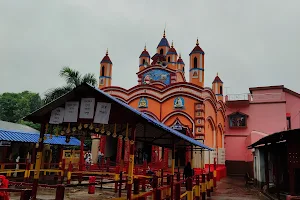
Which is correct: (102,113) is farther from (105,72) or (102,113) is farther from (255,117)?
(255,117)

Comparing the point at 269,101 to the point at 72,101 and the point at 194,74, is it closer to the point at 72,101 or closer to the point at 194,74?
the point at 194,74

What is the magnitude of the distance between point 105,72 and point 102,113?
20.2 m

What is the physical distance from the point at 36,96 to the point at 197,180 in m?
47.0

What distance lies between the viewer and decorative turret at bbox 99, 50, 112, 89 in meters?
27.7

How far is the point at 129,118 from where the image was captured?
817 cm

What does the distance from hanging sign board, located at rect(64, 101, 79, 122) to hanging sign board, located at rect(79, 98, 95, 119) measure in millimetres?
173

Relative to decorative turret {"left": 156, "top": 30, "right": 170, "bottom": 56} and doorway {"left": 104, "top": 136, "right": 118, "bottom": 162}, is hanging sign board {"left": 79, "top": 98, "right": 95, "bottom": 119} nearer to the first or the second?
doorway {"left": 104, "top": 136, "right": 118, "bottom": 162}

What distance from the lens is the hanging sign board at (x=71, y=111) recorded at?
27.5 ft

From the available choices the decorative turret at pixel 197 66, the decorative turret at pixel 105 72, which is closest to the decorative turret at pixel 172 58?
the decorative turret at pixel 197 66

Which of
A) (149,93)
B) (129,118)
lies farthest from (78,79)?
(129,118)

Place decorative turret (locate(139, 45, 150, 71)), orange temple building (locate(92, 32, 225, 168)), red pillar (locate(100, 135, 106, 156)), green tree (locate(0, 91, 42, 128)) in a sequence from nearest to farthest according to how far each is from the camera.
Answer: orange temple building (locate(92, 32, 225, 168))
red pillar (locate(100, 135, 106, 156))
decorative turret (locate(139, 45, 150, 71))
green tree (locate(0, 91, 42, 128))

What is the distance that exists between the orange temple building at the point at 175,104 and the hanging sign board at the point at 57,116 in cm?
1265

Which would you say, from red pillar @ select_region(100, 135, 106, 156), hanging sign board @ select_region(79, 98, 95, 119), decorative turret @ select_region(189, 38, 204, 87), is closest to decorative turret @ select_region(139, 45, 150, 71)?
decorative turret @ select_region(189, 38, 204, 87)

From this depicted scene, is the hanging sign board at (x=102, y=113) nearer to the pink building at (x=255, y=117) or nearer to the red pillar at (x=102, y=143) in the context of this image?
the red pillar at (x=102, y=143)
